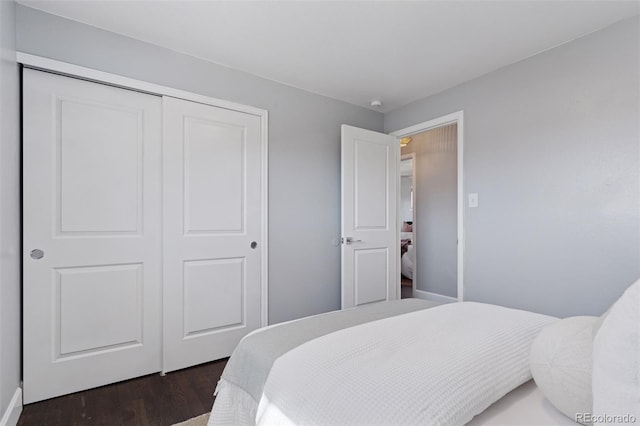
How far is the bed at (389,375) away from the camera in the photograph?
75 centimetres

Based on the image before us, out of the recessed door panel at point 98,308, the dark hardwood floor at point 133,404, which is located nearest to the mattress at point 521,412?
the dark hardwood floor at point 133,404

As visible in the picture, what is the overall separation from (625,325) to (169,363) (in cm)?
248

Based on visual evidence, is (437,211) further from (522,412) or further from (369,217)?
(522,412)

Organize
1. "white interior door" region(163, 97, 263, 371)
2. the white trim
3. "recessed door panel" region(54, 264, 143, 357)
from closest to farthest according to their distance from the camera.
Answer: "recessed door panel" region(54, 264, 143, 357), "white interior door" region(163, 97, 263, 371), the white trim

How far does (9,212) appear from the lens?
5.35 feet

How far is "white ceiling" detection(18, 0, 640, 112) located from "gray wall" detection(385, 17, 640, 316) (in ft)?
0.67

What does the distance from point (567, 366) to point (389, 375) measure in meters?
0.42

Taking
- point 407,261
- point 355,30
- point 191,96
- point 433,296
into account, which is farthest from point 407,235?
point 191,96

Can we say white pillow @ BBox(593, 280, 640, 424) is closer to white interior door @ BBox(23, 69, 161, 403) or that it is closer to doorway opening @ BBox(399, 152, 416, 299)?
white interior door @ BBox(23, 69, 161, 403)

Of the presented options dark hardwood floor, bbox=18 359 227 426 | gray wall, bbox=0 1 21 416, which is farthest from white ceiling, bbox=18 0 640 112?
dark hardwood floor, bbox=18 359 227 426

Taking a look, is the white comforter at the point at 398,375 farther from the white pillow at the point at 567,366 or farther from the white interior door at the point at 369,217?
the white interior door at the point at 369,217

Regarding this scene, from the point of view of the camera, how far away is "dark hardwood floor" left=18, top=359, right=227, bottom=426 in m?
1.68

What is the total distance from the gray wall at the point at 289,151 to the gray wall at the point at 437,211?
1240mm

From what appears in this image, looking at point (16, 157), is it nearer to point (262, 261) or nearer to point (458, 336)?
point (262, 261)
